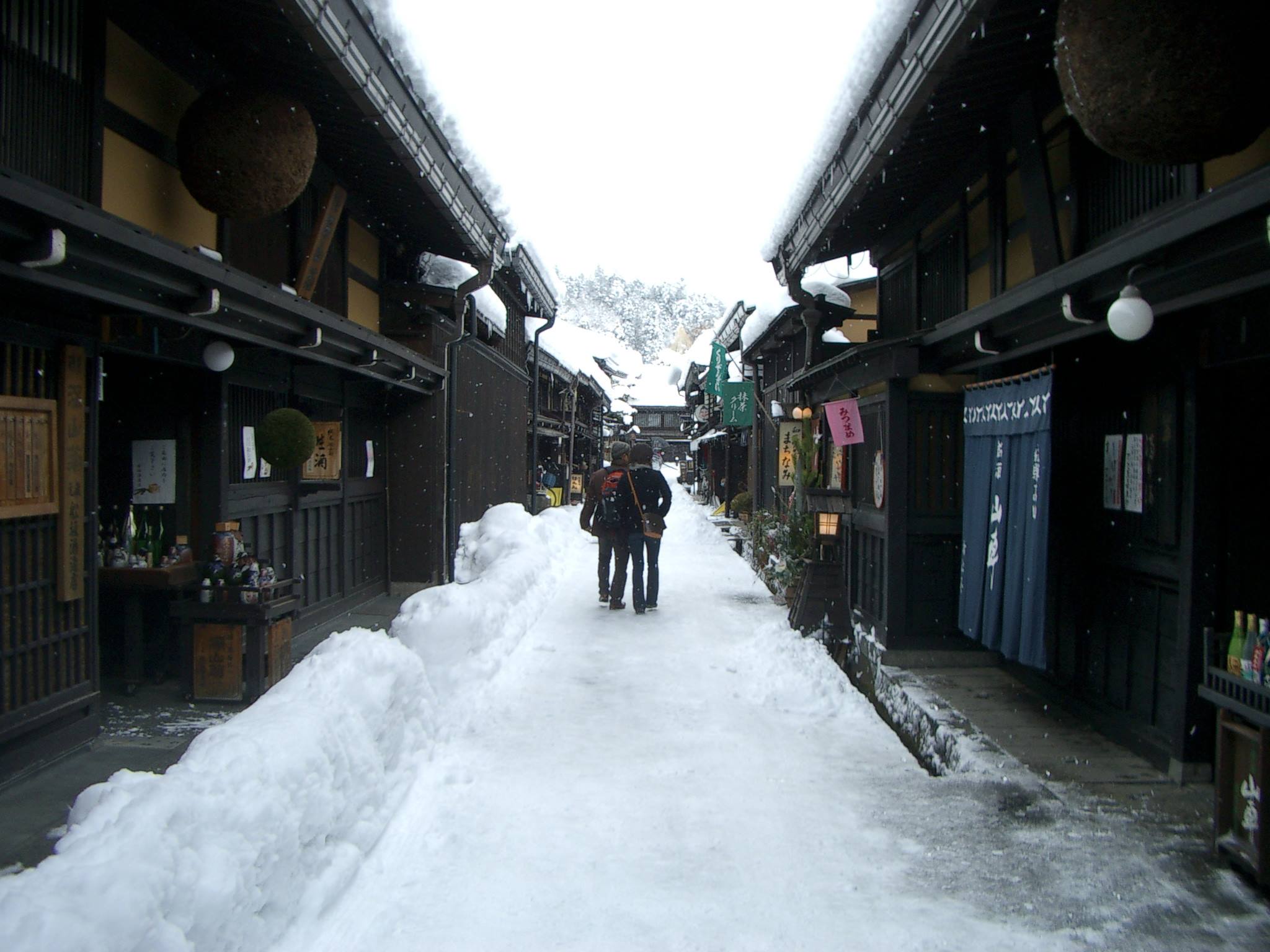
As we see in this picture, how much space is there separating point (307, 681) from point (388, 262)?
837cm

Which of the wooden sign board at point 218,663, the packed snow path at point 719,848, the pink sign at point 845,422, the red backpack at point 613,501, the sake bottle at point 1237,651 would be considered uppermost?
the pink sign at point 845,422

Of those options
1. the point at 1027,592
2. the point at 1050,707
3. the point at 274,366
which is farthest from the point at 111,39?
the point at 1050,707

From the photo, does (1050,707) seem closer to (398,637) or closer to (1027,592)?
(1027,592)

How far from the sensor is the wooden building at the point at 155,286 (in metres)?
4.73

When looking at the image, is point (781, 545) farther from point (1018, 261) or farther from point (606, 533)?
point (1018, 261)

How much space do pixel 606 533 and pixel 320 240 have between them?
16.7ft

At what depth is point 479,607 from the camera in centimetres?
788

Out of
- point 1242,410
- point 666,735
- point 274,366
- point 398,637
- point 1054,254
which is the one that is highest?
point 1054,254

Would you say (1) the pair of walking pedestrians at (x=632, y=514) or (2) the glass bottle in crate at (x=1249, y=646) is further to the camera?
(1) the pair of walking pedestrians at (x=632, y=514)

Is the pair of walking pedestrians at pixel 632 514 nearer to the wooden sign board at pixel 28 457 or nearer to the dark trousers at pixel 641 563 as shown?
the dark trousers at pixel 641 563

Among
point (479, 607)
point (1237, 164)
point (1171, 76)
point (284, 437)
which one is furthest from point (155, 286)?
point (1237, 164)

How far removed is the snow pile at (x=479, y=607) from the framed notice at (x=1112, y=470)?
16.9 ft

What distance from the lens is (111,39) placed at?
212 inches

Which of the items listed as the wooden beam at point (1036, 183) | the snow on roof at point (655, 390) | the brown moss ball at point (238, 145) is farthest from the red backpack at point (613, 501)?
the snow on roof at point (655, 390)
